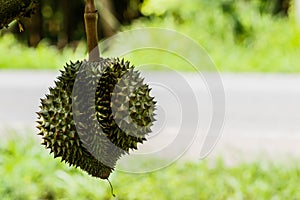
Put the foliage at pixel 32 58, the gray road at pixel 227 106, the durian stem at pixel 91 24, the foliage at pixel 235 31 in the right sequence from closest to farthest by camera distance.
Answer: the durian stem at pixel 91 24 < the gray road at pixel 227 106 < the foliage at pixel 235 31 < the foliage at pixel 32 58

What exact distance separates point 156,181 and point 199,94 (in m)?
2.35

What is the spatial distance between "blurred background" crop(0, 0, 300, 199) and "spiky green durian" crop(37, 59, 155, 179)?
0.32 meters

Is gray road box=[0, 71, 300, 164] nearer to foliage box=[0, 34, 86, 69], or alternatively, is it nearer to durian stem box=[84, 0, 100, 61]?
foliage box=[0, 34, 86, 69]

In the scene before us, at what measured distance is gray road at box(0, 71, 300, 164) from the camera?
17.1 feet

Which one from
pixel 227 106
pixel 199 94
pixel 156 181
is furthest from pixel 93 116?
pixel 227 106

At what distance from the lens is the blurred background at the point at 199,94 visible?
3607 millimetres

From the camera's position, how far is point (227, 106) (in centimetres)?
606

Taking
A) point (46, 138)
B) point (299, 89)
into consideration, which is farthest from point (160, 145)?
point (46, 138)

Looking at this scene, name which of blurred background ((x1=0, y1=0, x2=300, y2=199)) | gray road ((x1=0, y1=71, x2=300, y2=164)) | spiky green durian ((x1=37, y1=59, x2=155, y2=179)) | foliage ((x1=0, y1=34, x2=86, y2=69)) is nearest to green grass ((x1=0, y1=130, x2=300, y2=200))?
blurred background ((x1=0, y1=0, x2=300, y2=199))

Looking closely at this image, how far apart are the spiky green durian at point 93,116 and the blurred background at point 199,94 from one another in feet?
1.04

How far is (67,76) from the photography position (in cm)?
85

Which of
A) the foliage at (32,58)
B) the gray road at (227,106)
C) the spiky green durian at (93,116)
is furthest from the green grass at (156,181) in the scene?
the foliage at (32,58)

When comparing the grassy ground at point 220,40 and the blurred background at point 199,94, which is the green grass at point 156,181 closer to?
the blurred background at point 199,94

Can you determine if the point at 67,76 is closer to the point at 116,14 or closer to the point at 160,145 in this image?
the point at 160,145
